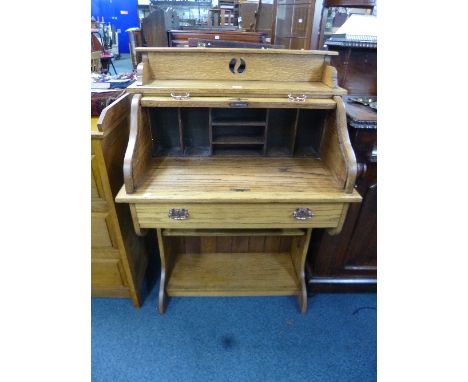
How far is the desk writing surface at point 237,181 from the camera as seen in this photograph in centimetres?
109

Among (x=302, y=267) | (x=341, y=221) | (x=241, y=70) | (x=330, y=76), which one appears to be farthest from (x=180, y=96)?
(x=302, y=267)

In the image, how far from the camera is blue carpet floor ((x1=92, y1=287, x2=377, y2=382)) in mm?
1325

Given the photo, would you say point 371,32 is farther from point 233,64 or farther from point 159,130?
point 159,130

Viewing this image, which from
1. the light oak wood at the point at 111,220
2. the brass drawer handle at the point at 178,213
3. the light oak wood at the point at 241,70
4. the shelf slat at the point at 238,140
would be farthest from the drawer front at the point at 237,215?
the light oak wood at the point at 241,70

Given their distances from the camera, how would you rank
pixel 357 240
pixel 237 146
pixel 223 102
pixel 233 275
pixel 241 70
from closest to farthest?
pixel 223 102, pixel 241 70, pixel 237 146, pixel 357 240, pixel 233 275

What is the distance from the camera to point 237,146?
1.43 meters

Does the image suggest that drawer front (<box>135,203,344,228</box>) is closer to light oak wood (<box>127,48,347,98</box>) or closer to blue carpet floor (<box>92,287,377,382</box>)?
light oak wood (<box>127,48,347,98</box>)

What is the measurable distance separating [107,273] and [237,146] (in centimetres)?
95

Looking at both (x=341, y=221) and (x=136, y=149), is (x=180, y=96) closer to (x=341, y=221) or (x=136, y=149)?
(x=136, y=149)

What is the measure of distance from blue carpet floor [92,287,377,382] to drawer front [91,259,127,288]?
0.14 m

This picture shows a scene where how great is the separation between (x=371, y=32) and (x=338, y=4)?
36cm

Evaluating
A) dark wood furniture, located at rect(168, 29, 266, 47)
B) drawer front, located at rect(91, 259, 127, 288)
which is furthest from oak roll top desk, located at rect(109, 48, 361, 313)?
dark wood furniture, located at rect(168, 29, 266, 47)

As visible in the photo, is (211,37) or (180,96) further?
(211,37)

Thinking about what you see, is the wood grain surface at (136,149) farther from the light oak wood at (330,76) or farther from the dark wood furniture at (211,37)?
the dark wood furniture at (211,37)
